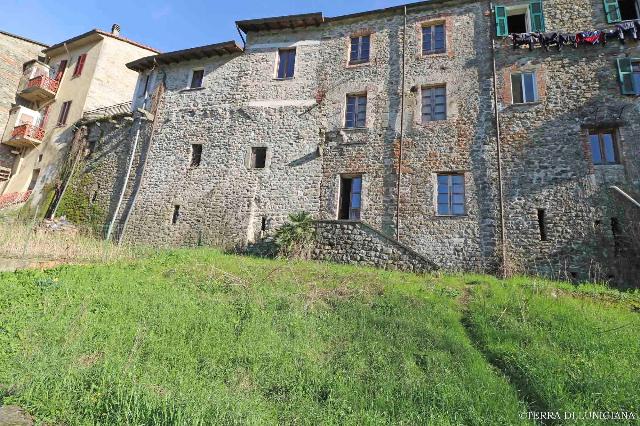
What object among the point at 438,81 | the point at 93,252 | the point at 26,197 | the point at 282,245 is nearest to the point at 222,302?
the point at 282,245

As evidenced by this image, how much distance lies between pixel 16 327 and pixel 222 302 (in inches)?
125

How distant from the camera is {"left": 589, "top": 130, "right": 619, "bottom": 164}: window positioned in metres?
12.5

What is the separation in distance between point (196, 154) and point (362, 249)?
32.5 feet

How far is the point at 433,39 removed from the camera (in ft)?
52.3

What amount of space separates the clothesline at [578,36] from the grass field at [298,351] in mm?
9696

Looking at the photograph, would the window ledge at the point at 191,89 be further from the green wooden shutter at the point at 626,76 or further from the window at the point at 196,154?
the green wooden shutter at the point at 626,76

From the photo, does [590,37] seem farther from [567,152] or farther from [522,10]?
[567,152]

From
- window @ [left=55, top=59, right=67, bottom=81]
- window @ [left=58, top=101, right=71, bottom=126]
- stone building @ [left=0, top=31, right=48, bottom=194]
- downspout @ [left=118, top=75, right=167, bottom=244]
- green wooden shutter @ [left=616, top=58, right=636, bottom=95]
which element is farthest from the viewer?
window @ [left=55, top=59, right=67, bottom=81]

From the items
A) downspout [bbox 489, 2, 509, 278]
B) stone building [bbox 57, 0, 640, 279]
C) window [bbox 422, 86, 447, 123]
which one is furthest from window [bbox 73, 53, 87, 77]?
downspout [bbox 489, 2, 509, 278]

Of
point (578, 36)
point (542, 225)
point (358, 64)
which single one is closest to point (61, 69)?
point (358, 64)

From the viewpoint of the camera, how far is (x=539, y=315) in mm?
7246

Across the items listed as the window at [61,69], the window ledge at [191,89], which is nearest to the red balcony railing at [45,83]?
the window at [61,69]

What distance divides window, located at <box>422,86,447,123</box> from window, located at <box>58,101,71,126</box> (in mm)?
20799

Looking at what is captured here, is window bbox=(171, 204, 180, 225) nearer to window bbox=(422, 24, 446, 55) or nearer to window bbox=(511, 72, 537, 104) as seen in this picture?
window bbox=(422, 24, 446, 55)
